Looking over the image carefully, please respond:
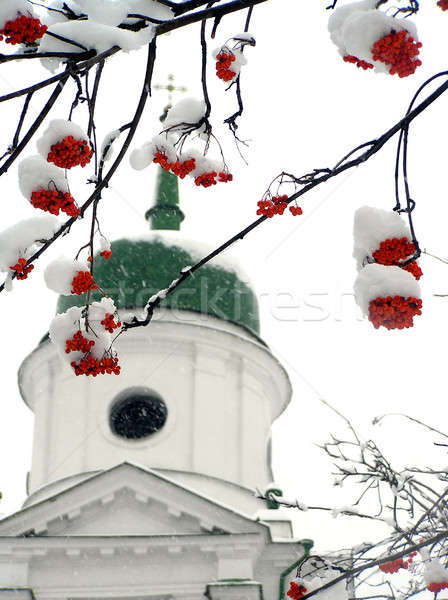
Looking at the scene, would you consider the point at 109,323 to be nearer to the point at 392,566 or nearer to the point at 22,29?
the point at 22,29

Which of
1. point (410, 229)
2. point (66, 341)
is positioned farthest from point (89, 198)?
point (410, 229)

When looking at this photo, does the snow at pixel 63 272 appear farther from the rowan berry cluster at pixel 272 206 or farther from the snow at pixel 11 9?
the snow at pixel 11 9

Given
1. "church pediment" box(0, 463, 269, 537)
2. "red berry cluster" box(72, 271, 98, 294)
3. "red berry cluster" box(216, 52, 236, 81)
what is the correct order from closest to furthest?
1. "red berry cluster" box(72, 271, 98, 294)
2. "red berry cluster" box(216, 52, 236, 81)
3. "church pediment" box(0, 463, 269, 537)

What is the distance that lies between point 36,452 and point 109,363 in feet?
45.3

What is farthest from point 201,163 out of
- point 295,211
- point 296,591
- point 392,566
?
point 392,566

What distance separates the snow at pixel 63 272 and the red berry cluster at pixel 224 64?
1012mm

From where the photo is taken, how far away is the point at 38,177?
10.5 ft

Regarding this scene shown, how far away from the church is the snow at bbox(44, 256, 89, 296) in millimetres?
9527

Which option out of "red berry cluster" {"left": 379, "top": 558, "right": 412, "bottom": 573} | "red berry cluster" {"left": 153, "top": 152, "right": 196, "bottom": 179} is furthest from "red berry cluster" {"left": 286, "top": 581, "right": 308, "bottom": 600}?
"red berry cluster" {"left": 153, "top": 152, "right": 196, "bottom": 179}

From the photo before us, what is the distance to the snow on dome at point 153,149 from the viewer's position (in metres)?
3.88

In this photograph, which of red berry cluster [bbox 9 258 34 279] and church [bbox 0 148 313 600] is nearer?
red berry cluster [bbox 9 258 34 279]

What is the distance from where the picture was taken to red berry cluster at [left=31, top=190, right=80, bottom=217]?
10.5 feet

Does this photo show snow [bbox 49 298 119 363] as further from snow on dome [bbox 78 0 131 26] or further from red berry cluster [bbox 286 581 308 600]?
red berry cluster [bbox 286 581 308 600]

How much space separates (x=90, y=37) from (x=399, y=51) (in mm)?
983
